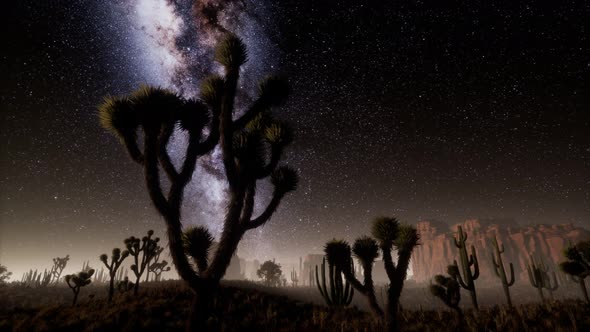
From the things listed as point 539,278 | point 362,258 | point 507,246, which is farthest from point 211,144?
point 507,246

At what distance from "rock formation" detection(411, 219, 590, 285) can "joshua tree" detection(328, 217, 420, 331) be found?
Result: 77.6 m

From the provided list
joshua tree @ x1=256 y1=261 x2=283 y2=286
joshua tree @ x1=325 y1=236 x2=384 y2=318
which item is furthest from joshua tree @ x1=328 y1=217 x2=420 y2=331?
joshua tree @ x1=256 y1=261 x2=283 y2=286

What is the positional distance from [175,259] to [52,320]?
701cm

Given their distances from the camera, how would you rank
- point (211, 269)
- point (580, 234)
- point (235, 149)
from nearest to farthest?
point (211, 269) < point (235, 149) < point (580, 234)

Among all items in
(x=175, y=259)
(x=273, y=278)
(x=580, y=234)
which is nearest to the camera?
(x=175, y=259)

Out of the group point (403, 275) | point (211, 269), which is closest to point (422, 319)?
point (403, 275)

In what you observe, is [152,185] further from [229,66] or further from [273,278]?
[273,278]

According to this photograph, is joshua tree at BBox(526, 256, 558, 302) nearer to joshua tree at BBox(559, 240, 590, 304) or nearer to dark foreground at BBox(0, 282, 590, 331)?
joshua tree at BBox(559, 240, 590, 304)

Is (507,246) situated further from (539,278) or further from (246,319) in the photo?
(246,319)

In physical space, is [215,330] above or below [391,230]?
below

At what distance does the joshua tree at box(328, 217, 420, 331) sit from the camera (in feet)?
25.8

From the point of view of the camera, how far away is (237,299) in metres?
12.3

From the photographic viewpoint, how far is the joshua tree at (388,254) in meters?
7.86

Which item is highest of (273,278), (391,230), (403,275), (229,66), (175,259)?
(229,66)
